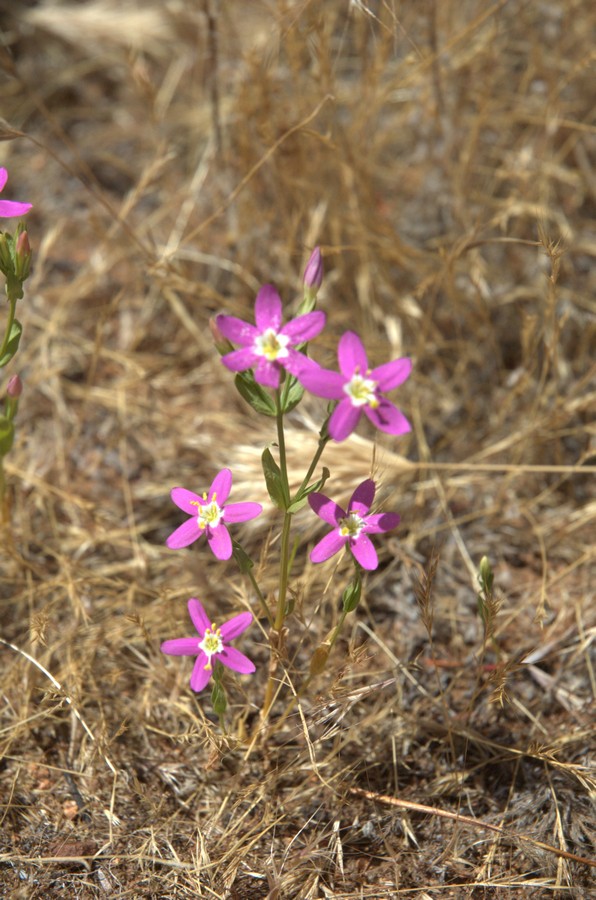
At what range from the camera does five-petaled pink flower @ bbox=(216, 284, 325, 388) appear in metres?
1.70

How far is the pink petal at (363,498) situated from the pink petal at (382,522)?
3 cm

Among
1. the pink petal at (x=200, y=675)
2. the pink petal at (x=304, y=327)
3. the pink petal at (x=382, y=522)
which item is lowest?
the pink petal at (x=200, y=675)

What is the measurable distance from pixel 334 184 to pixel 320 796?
237cm

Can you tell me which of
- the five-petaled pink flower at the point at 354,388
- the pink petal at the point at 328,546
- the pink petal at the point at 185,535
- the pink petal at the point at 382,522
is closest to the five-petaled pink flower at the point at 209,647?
the pink petal at the point at 185,535

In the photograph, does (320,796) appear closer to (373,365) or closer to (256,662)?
(256,662)

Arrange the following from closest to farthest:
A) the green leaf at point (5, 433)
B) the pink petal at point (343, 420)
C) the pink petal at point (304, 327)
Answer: the pink petal at point (343, 420)
the pink petal at point (304, 327)
the green leaf at point (5, 433)

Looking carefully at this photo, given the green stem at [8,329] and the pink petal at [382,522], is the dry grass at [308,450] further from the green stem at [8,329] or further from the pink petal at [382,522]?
the green stem at [8,329]

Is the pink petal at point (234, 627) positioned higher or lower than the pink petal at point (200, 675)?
higher

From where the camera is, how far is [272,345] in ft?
5.72

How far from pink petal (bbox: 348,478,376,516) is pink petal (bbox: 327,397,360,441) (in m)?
0.28

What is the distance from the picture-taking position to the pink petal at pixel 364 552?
1.86 meters

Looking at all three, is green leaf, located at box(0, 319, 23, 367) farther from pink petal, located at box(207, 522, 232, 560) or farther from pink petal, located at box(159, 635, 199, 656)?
pink petal, located at box(159, 635, 199, 656)

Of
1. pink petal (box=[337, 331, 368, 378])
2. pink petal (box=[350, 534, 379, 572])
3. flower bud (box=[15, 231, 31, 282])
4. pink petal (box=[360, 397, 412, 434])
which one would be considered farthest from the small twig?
flower bud (box=[15, 231, 31, 282])

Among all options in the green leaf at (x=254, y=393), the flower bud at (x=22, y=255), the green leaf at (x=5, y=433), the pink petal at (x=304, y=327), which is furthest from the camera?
the green leaf at (x=5, y=433)
